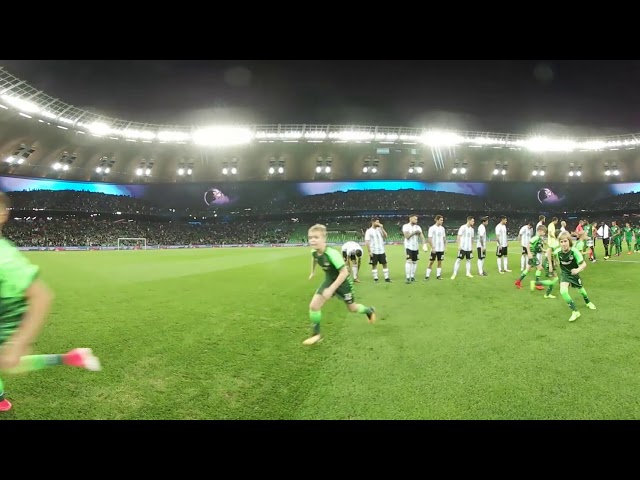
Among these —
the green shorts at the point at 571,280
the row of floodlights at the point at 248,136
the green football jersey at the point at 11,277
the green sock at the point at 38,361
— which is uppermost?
the row of floodlights at the point at 248,136

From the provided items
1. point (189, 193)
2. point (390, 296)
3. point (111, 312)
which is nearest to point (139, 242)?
point (189, 193)

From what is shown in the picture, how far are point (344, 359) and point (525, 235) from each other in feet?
35.0

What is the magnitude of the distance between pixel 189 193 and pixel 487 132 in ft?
90.0

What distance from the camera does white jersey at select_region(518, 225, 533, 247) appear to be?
39.3 feet

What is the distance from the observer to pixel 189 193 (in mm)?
21609

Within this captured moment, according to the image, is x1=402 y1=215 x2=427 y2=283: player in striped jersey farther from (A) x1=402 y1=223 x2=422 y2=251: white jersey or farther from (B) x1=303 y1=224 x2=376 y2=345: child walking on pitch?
(B) x1=303 y1=224 x2=376 y2=345: child walking on pitch

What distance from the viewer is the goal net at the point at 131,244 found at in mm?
31553

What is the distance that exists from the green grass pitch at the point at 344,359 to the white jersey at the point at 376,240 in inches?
83.3

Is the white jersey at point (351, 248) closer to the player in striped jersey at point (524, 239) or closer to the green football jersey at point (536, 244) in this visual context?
the green football jersey at point (536, 244)

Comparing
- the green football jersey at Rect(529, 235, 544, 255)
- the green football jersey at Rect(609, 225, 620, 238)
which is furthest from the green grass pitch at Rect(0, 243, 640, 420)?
the green football jersey at Rect(609, 225, 620, 238)

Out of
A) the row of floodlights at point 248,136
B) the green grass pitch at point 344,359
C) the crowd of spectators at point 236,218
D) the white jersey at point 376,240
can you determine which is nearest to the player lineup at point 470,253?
the white jersey at point 376,240

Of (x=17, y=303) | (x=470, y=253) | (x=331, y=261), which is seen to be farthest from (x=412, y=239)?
(x=17, y=303)
